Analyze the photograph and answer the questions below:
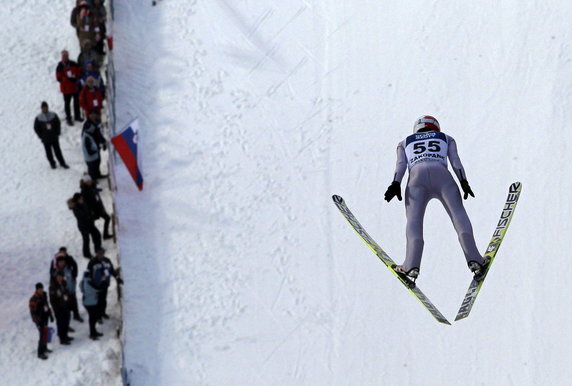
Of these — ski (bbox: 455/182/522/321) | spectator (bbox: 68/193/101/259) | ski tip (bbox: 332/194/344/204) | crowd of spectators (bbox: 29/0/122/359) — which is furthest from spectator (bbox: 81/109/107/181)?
ski (bbox: 455/182/522/321)

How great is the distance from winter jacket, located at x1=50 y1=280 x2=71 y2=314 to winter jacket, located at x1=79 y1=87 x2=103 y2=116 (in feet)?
13.6

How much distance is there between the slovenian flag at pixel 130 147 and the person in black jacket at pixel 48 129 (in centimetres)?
114

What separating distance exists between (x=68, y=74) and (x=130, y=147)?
2127 millimetres

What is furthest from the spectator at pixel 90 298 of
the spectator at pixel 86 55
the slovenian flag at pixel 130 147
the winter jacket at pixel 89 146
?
the spectator at pixel 86 55

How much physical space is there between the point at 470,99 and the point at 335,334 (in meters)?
6.15

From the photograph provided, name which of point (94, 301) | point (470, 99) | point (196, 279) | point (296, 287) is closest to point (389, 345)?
point (296, 287)

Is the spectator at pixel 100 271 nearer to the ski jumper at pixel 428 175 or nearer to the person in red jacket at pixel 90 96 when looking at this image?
the person in red jacket at pixel 90 96

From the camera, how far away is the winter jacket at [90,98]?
2072 cm

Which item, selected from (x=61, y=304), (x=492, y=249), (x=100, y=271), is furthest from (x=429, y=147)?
(x=61, y=304)

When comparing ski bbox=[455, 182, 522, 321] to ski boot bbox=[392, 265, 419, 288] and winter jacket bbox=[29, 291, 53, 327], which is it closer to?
ski boot bbox=[392, 265, 419, 288]

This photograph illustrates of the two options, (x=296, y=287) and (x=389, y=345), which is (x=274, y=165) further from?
(x=389, y=345)

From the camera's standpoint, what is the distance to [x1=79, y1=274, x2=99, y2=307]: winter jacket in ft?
57.6

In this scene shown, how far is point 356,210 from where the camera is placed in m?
20.6

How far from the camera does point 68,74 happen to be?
70.2ft
